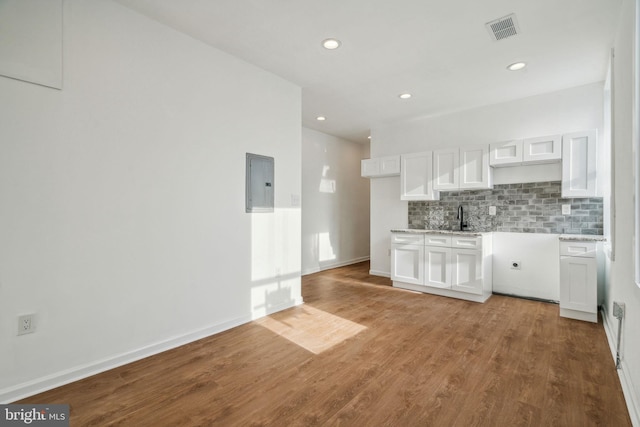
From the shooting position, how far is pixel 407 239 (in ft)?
14.4

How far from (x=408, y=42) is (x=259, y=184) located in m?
2.01

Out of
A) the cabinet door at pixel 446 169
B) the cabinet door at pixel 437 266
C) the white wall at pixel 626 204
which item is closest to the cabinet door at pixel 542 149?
the cabinet door at pixel 446 169

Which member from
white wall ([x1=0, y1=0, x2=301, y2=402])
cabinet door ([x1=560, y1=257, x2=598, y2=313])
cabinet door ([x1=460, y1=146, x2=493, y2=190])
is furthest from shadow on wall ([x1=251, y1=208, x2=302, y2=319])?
cabinet door ([x1=560, y1=257, x2=598, y2=313])

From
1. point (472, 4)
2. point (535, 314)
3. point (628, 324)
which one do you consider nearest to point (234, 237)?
point (472, 4)

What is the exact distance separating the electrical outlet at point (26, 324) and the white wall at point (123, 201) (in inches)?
1.3

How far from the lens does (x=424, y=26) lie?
2527mm

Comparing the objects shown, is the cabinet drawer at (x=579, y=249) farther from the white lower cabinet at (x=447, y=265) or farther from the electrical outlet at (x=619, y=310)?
the electrical outlet at (x=619, y=310)

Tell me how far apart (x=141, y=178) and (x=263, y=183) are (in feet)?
4.04

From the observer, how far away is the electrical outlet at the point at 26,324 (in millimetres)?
1864

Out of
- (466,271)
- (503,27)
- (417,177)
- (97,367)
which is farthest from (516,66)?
(97,367)

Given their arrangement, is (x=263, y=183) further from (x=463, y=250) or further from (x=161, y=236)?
(x=463, y=250)

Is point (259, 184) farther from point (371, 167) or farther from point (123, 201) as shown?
point (371, 167)

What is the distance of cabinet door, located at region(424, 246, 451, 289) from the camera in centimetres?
399

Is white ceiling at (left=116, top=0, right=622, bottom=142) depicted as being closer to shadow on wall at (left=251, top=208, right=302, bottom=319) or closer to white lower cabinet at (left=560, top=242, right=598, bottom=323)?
shadow on wall at (left=251, top=208, right=302, bottom=319)
